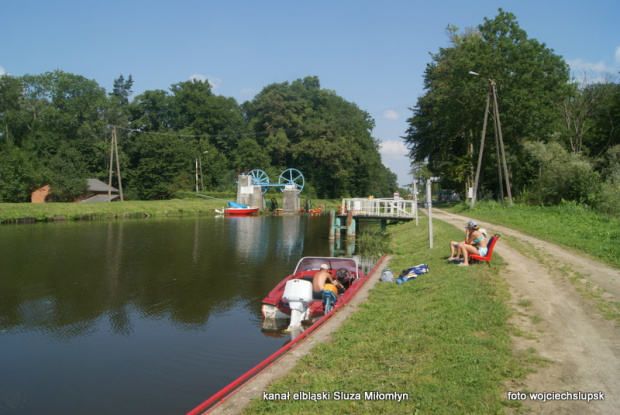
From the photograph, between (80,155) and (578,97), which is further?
(80,155)

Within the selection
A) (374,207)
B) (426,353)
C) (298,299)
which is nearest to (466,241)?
(298,299)

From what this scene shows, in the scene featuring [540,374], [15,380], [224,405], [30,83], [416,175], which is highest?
[30,83]

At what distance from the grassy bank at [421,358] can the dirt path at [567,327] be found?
0.99 feet

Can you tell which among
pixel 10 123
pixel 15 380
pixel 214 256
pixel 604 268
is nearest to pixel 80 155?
pixel 10 123

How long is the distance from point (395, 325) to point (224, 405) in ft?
12.0

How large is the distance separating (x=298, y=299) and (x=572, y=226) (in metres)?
13.2

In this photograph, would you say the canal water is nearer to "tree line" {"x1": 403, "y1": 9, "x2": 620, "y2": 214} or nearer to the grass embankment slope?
the grass embankment slope

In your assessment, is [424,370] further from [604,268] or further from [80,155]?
[80,155]

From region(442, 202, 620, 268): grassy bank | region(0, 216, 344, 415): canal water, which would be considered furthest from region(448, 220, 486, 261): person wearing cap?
region(0, 216, 344, 415): canal water

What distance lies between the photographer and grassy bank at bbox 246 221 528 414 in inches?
199

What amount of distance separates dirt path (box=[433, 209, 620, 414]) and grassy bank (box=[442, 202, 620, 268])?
0.84 meters

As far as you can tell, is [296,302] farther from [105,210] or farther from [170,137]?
[170,137]

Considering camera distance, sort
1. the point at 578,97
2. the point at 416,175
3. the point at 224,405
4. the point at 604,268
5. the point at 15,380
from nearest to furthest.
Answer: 1. the point at 224,405
2. the point at 15,380
3. the point at 604,268
4. the point at 578,97
5. the point at 416,175

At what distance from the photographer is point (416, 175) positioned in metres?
98.2
